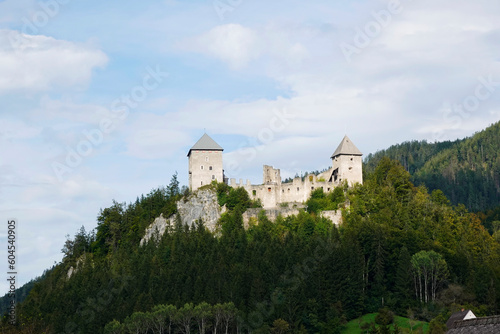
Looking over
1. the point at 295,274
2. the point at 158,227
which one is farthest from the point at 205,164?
the point at 295,274

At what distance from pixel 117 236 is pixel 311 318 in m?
41.9

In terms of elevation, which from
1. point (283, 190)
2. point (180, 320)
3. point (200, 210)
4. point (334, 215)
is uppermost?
point (283, 190)

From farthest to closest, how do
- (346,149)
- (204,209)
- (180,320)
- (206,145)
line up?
(206,145), (346,149), (204,209), (180,320)

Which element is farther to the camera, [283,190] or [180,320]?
[283,190]

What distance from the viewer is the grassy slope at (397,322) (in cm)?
6056

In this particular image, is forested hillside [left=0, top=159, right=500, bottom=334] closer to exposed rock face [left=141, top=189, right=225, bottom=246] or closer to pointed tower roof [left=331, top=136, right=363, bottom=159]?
exposed rock face [left=141, top=189, right=225, bottom=246]

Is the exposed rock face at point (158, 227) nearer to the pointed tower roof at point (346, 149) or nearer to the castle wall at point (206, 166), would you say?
the castle wall at point (206, 166)

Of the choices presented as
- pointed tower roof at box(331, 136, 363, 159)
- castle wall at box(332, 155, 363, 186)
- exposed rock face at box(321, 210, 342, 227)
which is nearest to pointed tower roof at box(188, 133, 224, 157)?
pointed tower roof at box(331, 136, 363, 159)

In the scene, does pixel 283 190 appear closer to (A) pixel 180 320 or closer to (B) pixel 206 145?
(B) pixel 206 145

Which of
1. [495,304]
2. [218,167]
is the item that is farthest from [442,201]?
[218,167]

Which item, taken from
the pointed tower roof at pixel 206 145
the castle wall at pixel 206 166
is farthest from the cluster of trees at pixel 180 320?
the pointed tower roof at pixel 206 145

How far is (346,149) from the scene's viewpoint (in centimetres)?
9125

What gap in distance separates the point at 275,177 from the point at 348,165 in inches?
395

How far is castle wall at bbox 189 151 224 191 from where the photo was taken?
9031cm
